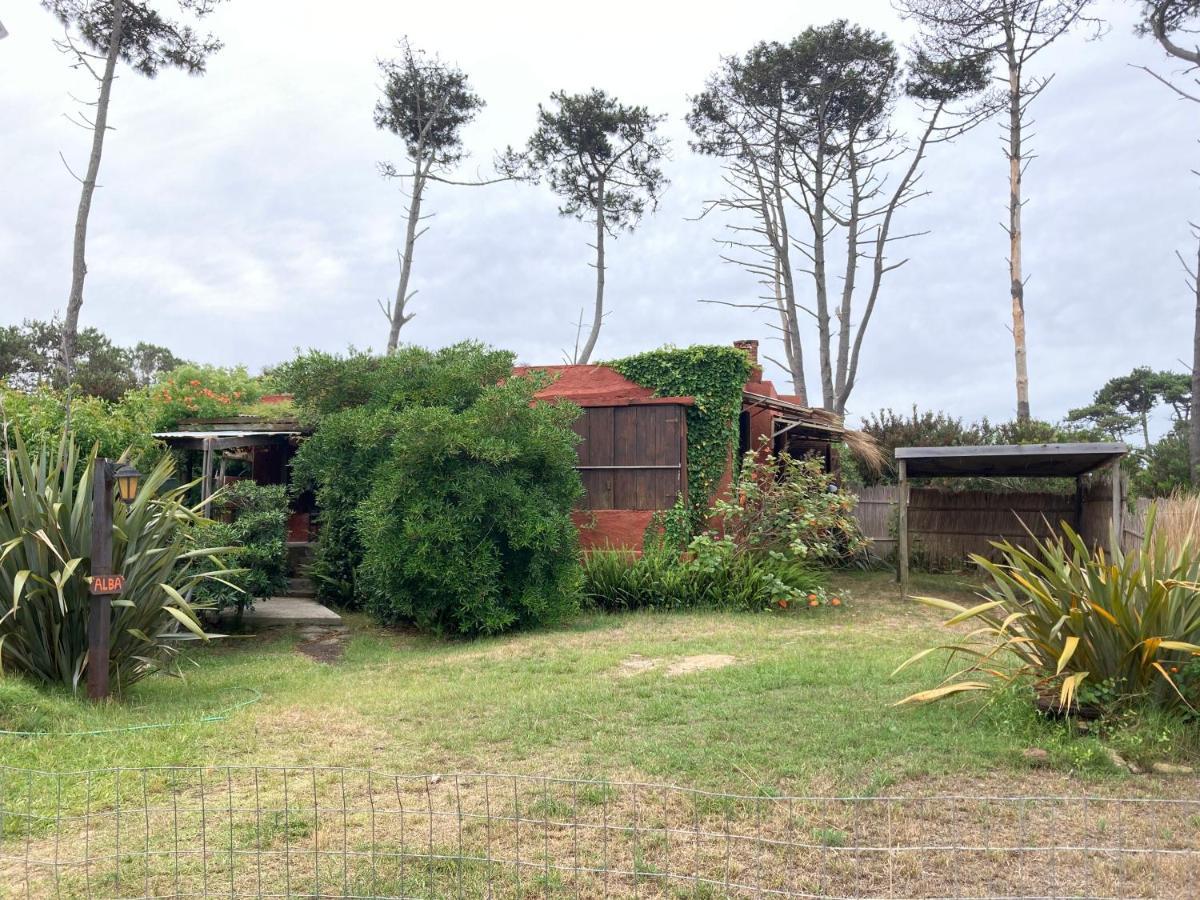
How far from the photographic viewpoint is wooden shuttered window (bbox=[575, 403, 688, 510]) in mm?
12945

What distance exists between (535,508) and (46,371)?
21.9m

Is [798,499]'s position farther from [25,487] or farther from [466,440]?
[25,487]

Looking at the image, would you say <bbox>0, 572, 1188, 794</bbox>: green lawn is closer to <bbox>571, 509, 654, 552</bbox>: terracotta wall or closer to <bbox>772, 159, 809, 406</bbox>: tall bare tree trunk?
<bbox>571, 509, 654, 552</bbox>: terracotta wall

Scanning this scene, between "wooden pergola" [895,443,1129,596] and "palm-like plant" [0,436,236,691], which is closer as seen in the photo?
"palm-like plant" [0,436,236,691]

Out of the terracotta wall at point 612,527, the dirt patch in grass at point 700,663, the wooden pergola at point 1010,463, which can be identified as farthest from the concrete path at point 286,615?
the wooden pergola at point 1010,463

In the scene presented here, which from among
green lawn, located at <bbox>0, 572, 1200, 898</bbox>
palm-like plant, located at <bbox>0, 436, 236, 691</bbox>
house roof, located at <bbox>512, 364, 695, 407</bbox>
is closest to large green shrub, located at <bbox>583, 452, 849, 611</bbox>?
house roof, located at <bbox>512, 364, 695, 407</bbox>

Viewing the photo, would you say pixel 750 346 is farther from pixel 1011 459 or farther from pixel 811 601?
pixel 811 601

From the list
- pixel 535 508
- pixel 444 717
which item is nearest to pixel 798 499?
pixel 535 508

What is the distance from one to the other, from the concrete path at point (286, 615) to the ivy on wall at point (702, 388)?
4.93m

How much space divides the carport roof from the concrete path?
7.39 meters

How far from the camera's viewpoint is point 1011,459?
12984 mm

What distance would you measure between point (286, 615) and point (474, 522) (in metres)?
2.56

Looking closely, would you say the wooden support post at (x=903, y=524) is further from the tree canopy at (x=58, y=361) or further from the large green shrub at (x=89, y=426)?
the tree canopy at (x=58, y=361)

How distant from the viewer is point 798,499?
12.8 metres
